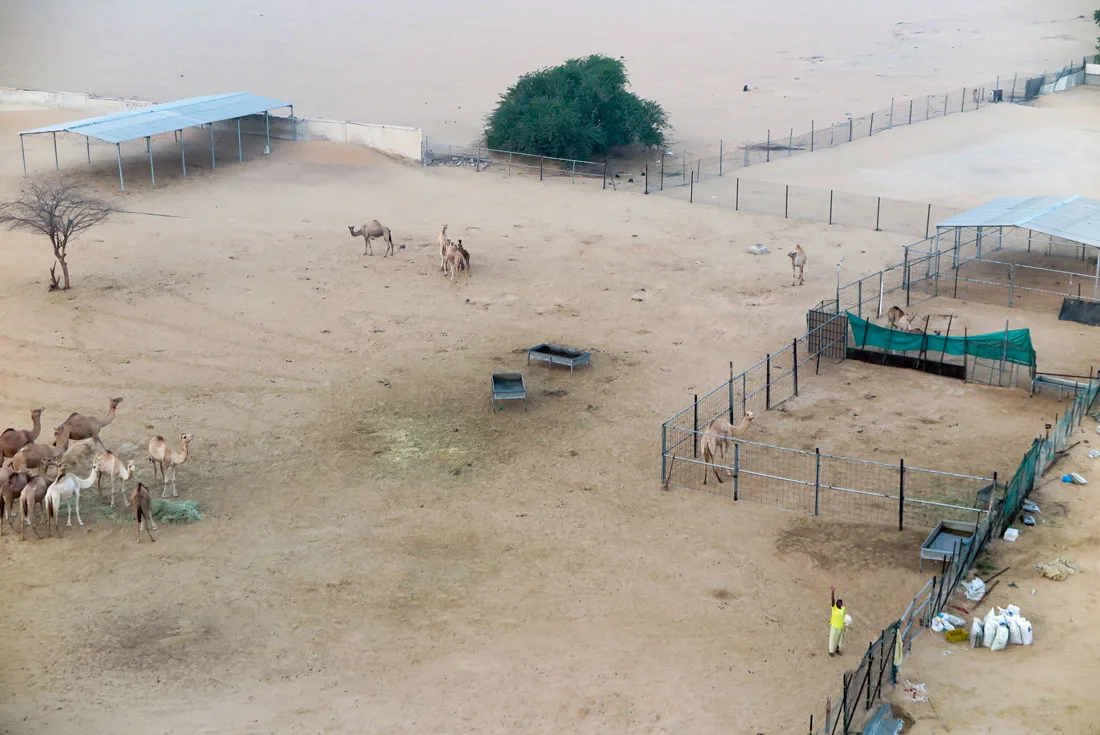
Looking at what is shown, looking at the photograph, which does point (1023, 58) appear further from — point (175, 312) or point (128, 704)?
point (128, 704)

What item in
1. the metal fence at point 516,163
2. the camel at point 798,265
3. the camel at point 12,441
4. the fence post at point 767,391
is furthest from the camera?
the metal fence at point 516,163

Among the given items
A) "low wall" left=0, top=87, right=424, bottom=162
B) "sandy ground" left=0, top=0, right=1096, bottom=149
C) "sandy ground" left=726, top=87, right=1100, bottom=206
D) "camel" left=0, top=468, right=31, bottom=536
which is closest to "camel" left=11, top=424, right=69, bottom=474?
"camel" left=0, top=468, right=31, bottom=536

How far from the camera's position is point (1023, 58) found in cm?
8781

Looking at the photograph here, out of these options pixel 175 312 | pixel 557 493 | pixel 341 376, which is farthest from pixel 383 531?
pixel 175 312

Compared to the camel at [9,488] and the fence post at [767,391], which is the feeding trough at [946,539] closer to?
the fence post at [767,391]

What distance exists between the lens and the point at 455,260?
41312 millimetres

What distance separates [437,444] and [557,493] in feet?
12.6

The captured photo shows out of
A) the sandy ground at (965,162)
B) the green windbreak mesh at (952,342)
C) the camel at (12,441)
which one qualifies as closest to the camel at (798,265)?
the green windbreak mesh at (952,342)

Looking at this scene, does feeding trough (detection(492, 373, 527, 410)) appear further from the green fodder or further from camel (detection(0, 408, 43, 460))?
camel (detection(0, 408, 43, 460))

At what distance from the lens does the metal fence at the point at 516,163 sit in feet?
185

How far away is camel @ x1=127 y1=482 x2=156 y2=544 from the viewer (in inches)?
967

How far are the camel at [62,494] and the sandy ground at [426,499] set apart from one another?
40 centimetres

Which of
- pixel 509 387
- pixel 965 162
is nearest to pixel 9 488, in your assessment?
pixel 509 387

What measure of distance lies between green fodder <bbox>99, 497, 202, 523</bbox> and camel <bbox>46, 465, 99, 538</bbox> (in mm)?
656
